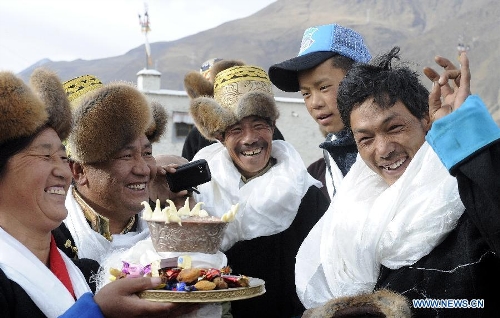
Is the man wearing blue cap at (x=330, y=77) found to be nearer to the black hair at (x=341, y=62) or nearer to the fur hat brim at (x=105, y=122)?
the black hair at (x=341, y=62)

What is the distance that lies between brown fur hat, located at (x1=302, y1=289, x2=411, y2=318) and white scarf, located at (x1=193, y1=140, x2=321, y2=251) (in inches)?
60.8

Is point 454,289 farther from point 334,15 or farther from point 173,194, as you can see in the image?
point 334,15

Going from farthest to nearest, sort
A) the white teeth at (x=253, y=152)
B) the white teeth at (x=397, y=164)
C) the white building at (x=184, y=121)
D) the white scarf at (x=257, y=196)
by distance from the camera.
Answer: the white building at (x=184, y=121)
the white teeth at (x=253, y=152)
the white scarf at (x=257, y=196)
the white teeth at (x=397, y=164)

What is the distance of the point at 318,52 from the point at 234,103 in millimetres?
561

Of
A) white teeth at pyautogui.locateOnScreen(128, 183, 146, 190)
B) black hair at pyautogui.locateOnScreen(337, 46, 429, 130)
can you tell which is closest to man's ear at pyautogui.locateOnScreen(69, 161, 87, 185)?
white teeth at pyautogui.locateOnScreen(128, 183, 146, 190)

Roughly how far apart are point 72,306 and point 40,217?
351mm

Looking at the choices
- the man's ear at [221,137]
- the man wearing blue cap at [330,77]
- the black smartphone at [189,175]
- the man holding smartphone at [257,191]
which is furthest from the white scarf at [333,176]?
the black smartphone at [189,175]

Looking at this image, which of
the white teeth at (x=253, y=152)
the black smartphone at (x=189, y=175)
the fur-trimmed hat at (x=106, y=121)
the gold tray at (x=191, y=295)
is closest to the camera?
the gold tray at (x=191, y=295)

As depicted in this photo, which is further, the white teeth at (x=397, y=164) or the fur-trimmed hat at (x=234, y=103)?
the fur-trimmed hat at (x=234, y=103)

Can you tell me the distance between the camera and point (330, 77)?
158 inches

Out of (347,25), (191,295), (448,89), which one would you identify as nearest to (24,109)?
(191,295)

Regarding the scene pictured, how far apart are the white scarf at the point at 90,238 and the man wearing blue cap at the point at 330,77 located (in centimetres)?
121

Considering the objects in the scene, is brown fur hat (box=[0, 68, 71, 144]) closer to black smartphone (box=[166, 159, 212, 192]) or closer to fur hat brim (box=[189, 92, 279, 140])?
black smartphone (box=[166, 159, 212, 192])

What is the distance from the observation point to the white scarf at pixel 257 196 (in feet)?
13.0
